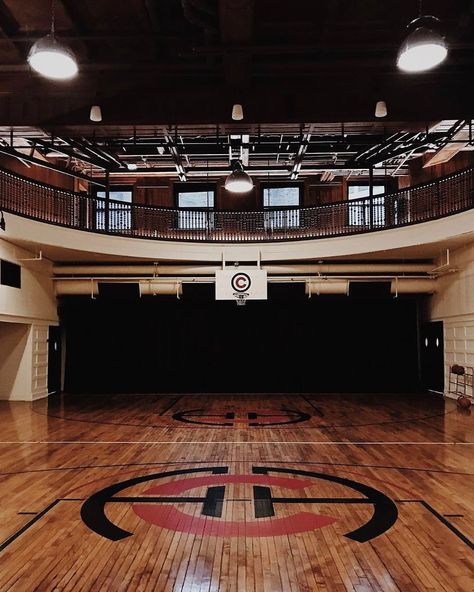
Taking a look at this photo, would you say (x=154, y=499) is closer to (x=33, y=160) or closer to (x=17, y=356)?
(x=33, y=160)

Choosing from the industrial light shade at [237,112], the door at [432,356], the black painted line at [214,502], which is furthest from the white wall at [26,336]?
the door at [432,356]

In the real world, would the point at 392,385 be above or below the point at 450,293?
below

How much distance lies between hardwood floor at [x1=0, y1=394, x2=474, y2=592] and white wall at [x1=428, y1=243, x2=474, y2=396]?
3531mm

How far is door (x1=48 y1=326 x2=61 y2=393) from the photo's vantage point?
14234mm

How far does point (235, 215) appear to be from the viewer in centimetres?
1482

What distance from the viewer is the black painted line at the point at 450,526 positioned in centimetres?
379

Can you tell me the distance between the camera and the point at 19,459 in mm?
6590

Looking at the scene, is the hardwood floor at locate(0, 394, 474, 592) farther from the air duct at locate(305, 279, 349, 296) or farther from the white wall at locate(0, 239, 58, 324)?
the air duct at locate(305, 279, 349, 296)

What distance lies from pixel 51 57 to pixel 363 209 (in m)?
10.4

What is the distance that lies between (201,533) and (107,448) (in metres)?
3.64

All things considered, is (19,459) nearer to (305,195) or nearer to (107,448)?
(107,448)

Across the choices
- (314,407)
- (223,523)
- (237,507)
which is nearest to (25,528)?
(223,523)

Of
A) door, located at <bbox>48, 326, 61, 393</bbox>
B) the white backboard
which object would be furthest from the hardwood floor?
door, located at <bbox>48, 326, 61, 393</bbox>

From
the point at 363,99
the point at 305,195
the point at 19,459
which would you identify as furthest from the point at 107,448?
the point at 305,195
